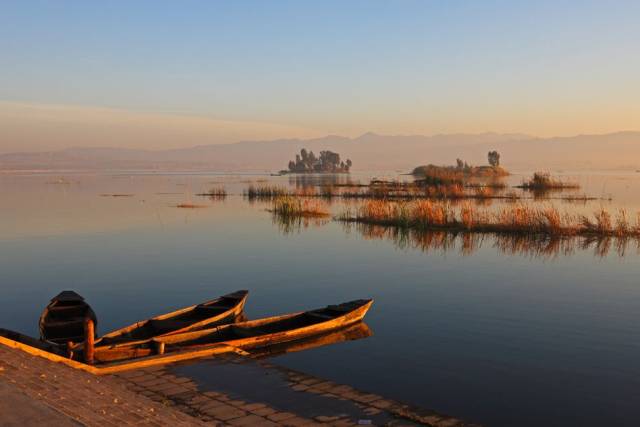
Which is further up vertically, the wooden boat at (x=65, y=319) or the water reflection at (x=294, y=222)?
the water reflection at (x=294, y=222)

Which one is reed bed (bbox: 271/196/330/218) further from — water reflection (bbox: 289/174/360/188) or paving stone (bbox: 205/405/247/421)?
water reflection (bbox: 289/174/360/188)

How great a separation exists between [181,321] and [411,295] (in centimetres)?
858

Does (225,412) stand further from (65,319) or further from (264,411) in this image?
(65,319)

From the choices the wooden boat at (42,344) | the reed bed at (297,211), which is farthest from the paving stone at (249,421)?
the reed bed at (297,211)

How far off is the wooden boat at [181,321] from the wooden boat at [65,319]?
825 mm

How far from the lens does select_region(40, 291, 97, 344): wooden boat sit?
48.0 ft

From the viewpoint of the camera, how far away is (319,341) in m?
15.8

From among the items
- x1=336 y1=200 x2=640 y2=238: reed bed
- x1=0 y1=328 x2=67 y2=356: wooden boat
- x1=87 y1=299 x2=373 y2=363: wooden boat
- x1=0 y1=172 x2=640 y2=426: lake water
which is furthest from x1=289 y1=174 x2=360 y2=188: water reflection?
x1=0 y1=328 x2=67 y2=356: wooden boat

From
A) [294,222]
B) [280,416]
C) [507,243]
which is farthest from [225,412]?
[294,222]

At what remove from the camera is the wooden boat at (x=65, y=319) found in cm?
1463

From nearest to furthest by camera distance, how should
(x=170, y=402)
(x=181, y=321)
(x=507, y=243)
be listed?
(x=170, y=402) < (x=181, y=321) < (x=507, y=243)

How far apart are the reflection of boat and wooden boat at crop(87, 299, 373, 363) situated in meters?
0.12

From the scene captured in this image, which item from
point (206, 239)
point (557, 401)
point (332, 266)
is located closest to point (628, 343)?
point (557, 401)

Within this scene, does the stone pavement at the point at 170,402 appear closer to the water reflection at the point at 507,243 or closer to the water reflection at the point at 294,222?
the water reflection at the point at 507,243
